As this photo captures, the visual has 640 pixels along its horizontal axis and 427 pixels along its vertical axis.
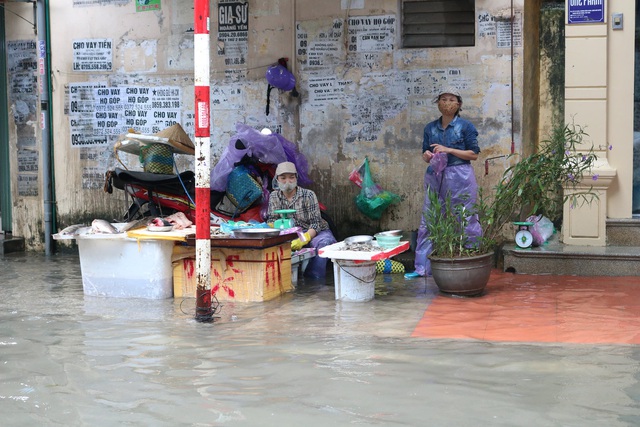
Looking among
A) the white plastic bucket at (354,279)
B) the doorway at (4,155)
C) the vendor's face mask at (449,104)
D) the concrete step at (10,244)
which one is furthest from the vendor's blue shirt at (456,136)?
the doorway at (4,155)

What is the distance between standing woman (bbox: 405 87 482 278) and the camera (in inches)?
359

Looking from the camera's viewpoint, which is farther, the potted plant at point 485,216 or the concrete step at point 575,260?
the concrete step at point 575,260

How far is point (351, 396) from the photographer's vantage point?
5219mm

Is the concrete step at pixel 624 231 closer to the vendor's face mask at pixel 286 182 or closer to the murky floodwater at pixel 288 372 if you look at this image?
the murky floodwater at pixel 288 372

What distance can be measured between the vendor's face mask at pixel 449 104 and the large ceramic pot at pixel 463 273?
1667mm

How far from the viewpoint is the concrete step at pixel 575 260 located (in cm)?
921

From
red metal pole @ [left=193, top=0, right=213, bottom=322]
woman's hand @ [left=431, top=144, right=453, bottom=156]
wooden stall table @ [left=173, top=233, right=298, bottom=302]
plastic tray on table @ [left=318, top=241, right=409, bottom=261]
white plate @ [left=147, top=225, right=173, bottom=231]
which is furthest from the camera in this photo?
woman's hand @ [left=431, top=144, right=453, bottom=156]

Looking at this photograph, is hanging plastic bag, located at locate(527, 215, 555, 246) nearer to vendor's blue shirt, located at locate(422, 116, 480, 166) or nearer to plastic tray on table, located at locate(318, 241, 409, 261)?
vendor's blue shirt, located at locate(422, 116, 480, 166)

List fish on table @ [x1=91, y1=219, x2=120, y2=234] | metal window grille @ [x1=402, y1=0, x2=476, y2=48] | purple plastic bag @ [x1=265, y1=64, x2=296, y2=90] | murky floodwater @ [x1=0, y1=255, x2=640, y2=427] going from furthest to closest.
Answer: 1. purple plastic bag @ [x1=265, y1=64, x2=296, y2=90]
2. metal window grille @ [x1=402, y1=0, x2=476, y2=48]
3. fish on table @ [x1=91, y1=219, x2=120, y2=234]
4. murky floodwater @ [x1=0, y1=255, x2=640, y2=427]

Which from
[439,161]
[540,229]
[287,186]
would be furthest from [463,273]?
[287,186]

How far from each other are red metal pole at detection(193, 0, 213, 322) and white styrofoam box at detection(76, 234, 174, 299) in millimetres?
1155

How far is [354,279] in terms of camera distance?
27.0 feet

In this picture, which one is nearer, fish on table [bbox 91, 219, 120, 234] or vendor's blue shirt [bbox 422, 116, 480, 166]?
fish on table [bbox 91, 219, 120, 234]

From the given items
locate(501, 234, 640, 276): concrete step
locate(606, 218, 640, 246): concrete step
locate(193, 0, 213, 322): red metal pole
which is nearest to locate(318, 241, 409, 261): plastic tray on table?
locate(193, 0, 213, 322): red metal pole
